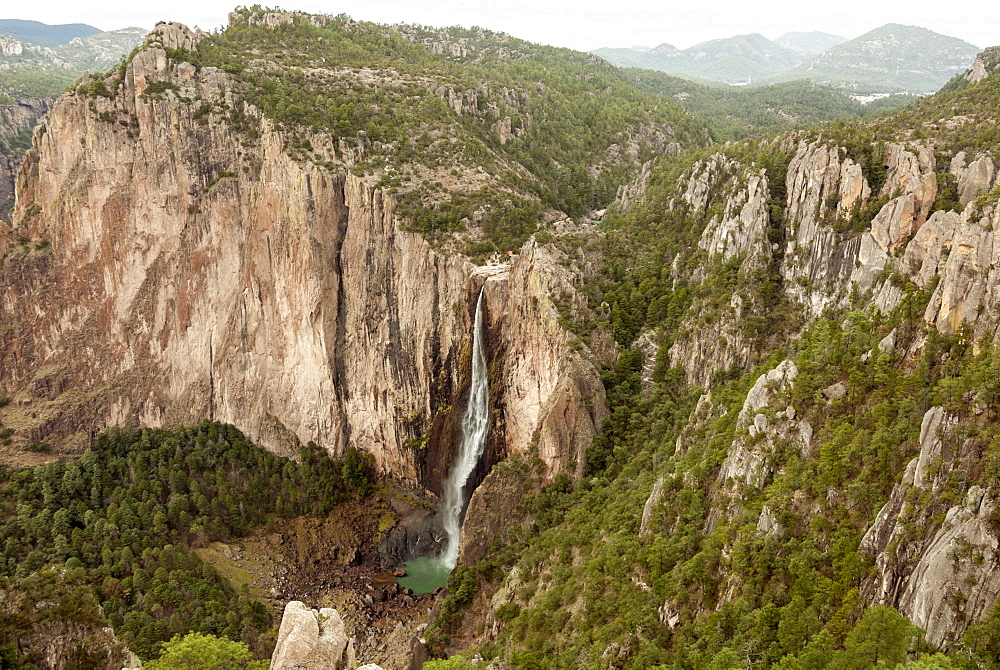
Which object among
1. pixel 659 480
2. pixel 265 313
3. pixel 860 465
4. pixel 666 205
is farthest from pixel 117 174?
pixel 860 465

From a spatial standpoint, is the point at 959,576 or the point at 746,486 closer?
the point at 959,576

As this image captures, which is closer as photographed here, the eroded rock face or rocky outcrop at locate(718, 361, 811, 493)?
the eroded rock face

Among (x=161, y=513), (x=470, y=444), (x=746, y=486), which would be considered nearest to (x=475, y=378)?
(x=470, y=444)

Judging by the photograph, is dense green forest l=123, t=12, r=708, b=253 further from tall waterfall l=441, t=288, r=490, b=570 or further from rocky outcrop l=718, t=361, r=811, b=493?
rocky outcrop l=718, t=361, r=811, b=493

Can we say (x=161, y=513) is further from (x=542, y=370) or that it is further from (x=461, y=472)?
(x=542, y=370)

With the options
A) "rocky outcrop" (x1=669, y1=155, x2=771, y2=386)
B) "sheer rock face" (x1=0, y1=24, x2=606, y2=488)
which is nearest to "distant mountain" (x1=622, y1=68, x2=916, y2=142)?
"rocky outcrop" (x1=669, y1=155, x2=771, y2=386)

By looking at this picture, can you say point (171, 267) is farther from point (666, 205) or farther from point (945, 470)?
point (945, 470)
